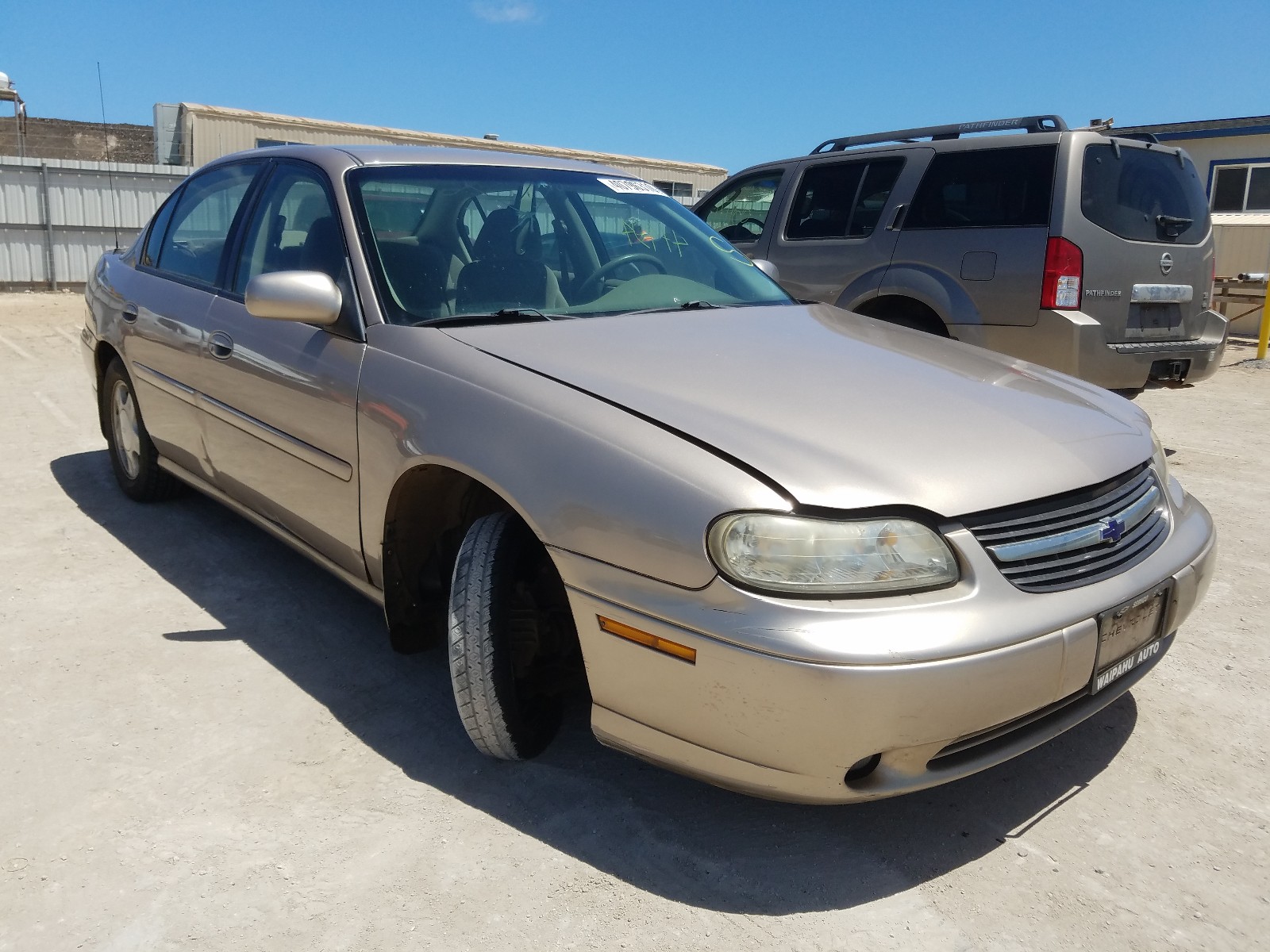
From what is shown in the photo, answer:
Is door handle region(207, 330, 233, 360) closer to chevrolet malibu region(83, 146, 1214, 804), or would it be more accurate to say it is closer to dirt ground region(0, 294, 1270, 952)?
chevrolet malibu region(83, 146, 1214, 804)

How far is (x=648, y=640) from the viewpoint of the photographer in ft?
7.02

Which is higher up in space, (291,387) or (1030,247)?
(1030,247)

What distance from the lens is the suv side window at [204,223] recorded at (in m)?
3.87

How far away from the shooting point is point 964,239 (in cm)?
587

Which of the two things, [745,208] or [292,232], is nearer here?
[292,232]

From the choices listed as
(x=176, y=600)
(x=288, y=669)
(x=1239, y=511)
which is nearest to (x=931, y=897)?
(x=288, y=669)

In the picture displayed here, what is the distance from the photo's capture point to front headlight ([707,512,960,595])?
203 centimetres

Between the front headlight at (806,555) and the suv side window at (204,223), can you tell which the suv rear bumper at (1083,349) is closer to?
the front headlight at (806,555)

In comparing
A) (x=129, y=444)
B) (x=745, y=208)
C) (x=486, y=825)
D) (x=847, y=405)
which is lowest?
(x=486, y=825)

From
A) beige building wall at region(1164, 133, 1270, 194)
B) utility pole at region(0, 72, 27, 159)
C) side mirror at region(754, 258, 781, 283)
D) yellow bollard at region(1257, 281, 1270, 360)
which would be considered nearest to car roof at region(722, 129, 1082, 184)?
side mirror at region(754, 258, 781, 283)

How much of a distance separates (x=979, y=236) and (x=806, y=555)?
4.37 meters

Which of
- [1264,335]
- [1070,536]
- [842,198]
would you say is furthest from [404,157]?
[1264,335]

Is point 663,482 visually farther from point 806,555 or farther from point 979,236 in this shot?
point 979,236

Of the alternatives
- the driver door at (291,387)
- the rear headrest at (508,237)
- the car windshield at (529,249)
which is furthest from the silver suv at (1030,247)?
the driver door at (291,387)
